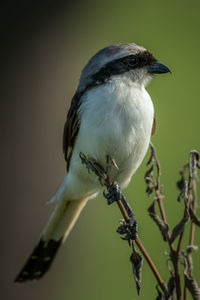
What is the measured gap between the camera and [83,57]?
5465 mm

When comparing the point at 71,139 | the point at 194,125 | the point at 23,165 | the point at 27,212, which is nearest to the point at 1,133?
the point at 23,165

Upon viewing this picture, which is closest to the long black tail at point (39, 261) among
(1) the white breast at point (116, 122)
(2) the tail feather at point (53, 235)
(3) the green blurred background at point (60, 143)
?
(2) the tail feather at point (53, 235)

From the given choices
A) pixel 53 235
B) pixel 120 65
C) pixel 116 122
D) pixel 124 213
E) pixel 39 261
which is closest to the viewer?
pixel 124 213

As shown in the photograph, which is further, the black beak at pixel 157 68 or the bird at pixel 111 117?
the black beak at pixel 157 68

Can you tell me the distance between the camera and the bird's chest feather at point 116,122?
11.3 feet

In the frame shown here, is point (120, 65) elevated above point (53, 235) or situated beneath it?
elevated above

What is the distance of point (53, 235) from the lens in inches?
173

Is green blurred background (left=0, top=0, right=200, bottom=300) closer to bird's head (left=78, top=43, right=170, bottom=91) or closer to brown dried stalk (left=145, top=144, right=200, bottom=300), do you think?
bird's head (left=78, top=43, right=170, bottom=91)

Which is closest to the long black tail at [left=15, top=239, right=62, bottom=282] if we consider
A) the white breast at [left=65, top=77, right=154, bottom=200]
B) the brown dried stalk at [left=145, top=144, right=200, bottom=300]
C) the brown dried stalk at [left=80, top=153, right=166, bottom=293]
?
the white breast at [left=65, top=77, right=154, bottom=200]

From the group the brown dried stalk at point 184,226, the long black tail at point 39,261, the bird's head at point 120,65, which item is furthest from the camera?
Answer: the long black tail at point 39,261

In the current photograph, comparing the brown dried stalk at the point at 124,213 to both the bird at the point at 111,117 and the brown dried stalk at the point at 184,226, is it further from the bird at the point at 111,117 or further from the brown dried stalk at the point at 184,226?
the bird at the point at 111,117

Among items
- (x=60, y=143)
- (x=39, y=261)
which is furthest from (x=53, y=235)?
(x=60, y=143)

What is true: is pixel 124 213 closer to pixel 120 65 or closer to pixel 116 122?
pixel 116 122

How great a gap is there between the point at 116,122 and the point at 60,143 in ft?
4.23
